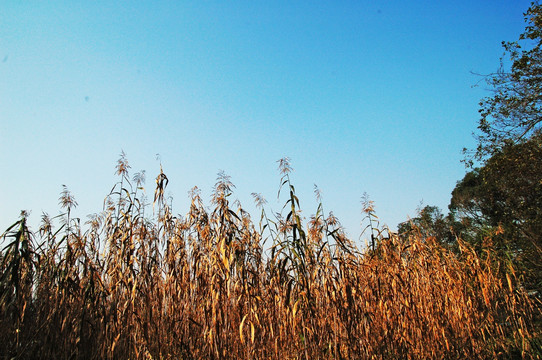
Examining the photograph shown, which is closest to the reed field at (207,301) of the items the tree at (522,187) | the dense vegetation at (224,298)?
the dense vegetation at (224,298)

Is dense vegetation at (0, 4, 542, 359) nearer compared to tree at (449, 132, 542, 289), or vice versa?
dense vegetation at (0, 4, 542, 359)

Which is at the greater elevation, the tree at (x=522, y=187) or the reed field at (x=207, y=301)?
the tree at (x=522, y=187)

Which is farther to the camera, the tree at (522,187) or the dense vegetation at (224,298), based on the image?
the tree at (522,187)

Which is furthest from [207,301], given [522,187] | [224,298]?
[522,187]

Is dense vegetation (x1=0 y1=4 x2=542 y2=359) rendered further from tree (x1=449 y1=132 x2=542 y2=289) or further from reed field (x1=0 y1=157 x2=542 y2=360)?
tree (x1=449 y1=132 x2=542 y2=289)

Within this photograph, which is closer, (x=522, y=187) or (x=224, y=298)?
(x=224, y=298)

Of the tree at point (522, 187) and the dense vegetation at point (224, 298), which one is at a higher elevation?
the tree at point (522, 187)

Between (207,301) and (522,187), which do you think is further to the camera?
(522,187)

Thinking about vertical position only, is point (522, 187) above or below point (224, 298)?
above

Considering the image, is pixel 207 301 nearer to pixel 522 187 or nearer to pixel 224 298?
pixel 224 298

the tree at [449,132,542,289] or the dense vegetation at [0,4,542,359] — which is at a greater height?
the tree at [449,132,542,289]

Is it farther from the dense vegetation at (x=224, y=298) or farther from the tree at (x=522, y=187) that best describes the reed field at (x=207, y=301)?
the tree at (x=522, y=187)

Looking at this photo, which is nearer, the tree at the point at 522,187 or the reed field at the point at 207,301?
the reed field at the point at 207,301

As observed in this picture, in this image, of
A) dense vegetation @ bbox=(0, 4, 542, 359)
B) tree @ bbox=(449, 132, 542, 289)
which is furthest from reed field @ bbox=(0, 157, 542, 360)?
tree @ bbox=(449, 132, 542, 289)
